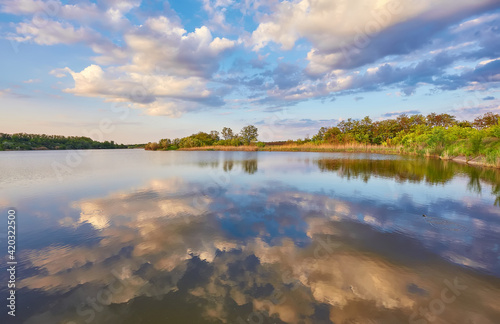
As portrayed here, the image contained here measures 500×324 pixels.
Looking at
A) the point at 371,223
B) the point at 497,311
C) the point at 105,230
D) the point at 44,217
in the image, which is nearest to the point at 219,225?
the point at 105,230

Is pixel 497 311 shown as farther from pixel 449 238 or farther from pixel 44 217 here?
Result: pixel 44 217

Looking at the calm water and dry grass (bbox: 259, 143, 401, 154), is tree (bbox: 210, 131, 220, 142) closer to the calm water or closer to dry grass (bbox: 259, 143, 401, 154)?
dry grass (bbox: 259, 143, 401, 154)

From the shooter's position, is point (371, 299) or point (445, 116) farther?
point (445, 116)

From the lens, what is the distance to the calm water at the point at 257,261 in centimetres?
355

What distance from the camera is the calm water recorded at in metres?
3.55

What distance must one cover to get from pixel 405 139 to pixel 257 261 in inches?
2347

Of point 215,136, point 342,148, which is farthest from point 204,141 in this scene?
point 342,148

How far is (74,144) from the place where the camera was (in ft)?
363

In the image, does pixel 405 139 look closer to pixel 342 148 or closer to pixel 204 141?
pixel 342 148

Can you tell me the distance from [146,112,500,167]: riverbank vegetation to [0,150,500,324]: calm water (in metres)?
22.7

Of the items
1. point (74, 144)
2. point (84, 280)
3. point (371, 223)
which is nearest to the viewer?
point (84, 280)

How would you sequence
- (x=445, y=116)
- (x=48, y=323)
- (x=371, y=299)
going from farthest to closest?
(x=445, y=116) → (x=371, y=299) → (x=48, y=323)

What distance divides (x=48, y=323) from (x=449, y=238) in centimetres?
963

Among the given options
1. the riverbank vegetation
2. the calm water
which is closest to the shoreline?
the riverbank vegetation
